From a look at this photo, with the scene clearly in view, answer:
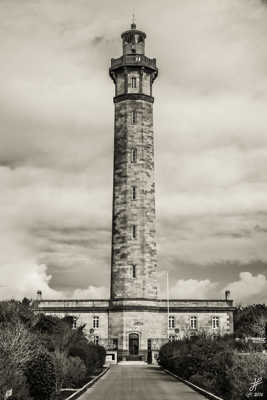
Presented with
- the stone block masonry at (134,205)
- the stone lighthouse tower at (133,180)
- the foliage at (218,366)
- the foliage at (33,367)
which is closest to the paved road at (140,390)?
A: the foliage at (218,366)

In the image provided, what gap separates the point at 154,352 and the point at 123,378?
19686 millimetres

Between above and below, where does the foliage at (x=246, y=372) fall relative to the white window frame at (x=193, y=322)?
below

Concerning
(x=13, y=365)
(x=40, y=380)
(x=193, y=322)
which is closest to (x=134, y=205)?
(x=193, y=322)

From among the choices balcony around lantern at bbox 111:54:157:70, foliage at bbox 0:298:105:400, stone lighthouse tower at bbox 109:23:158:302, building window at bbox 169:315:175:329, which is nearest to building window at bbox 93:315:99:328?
stone lighthouse tower at bbox 109:23:158:302

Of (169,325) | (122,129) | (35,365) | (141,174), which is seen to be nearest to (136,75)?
(122,129)

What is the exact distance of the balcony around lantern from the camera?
A: 59031 millimetres

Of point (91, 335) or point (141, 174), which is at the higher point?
point (141, 174)

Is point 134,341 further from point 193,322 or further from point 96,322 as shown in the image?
point 193,322

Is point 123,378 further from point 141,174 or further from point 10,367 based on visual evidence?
point 141,174

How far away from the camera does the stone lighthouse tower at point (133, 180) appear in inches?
2184

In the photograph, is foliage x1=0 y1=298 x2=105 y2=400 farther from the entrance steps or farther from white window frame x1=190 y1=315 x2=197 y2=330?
white window frame x1=190 y1=315 x2=197 y2=330

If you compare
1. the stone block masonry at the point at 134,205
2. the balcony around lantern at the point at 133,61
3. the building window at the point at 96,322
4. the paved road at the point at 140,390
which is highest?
the balcony around lantern at the point at 133,61

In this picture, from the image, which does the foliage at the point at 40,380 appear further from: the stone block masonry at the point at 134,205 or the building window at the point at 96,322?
the building window at the point at 96,322

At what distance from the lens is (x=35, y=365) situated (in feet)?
69.3
